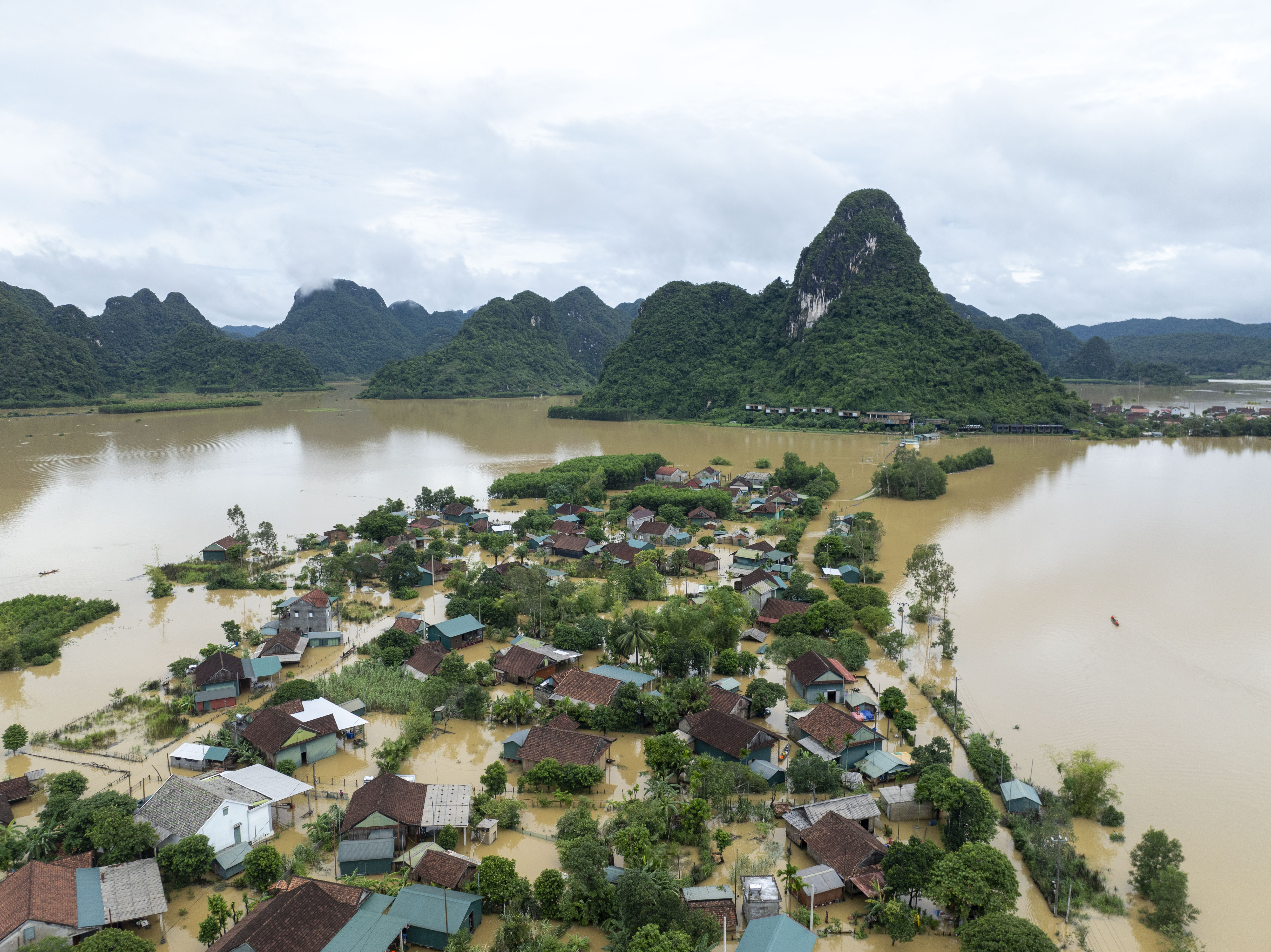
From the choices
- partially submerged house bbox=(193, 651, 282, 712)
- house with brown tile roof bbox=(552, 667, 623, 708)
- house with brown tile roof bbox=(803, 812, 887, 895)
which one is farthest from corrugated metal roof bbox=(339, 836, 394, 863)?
partially submerged house bbox=(193, 651, 282, 712)

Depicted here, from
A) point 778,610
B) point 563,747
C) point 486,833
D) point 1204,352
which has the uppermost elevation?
point 1204,352

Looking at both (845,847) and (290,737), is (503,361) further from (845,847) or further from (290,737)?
(845,847)

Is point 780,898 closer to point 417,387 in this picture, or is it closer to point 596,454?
point 596,454

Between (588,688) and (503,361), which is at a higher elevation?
(503,361)

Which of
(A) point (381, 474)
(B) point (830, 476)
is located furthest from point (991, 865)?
(A) point (381, 474)

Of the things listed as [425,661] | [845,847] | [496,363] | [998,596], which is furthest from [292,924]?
[496,363]

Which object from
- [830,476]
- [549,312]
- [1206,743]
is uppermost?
[549,312]

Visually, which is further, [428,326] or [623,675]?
[428,326]
